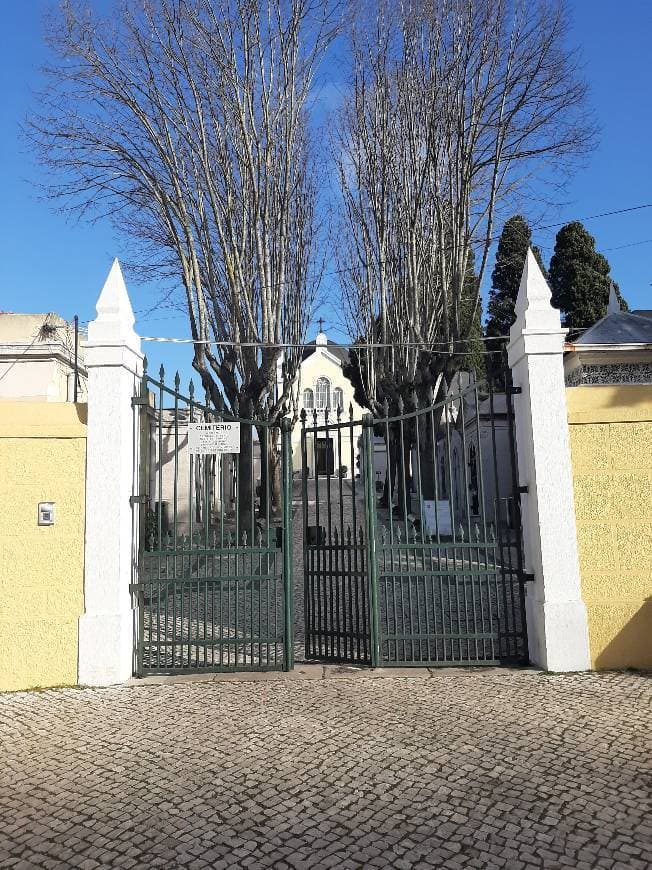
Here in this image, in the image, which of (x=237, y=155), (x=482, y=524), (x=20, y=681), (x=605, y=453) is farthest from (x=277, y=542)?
(x=237, y=155)

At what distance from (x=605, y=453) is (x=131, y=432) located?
4.35 meters

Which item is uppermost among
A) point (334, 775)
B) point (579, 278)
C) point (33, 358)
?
point (579, 278)

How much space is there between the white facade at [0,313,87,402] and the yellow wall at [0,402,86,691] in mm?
17347

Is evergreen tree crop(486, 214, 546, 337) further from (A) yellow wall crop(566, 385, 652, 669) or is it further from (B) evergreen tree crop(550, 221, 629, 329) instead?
(A) yellow wall crop(566, 385, 652, 669)

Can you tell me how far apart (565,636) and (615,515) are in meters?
1.15

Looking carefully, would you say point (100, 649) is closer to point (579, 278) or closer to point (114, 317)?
point (114, 317)

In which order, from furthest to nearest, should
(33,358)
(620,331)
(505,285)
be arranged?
1. (505,285)
2. (33,358)
3. (620,331)

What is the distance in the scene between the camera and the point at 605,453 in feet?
18.4

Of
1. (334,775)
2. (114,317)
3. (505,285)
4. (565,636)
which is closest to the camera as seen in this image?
(334,775)

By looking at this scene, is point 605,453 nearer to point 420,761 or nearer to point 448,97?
point 420,761

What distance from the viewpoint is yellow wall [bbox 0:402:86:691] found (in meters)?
5.38

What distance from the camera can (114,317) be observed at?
18.9ft

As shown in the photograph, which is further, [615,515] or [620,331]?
[620,331]

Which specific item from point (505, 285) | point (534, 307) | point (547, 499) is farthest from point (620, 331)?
point (505, 285)
